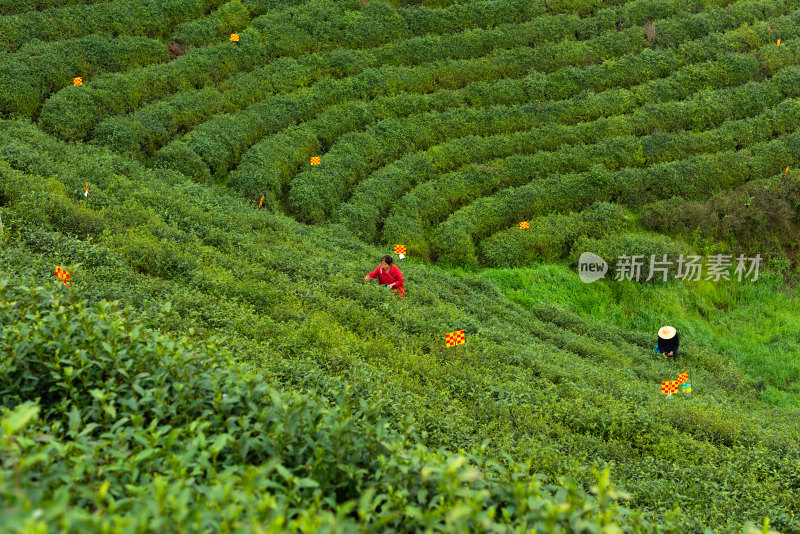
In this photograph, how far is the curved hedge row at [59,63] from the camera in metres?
16.5

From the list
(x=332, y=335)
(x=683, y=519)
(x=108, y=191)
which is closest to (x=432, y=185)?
(x=108, y=191)

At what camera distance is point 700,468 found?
323 inches

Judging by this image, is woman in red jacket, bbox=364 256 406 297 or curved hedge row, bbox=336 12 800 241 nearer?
woman in red jacket, bbox=364 256 406 297

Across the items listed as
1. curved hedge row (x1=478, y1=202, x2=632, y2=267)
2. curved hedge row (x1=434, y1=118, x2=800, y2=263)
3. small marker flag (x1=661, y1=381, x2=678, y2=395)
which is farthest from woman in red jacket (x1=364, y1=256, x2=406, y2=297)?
curved hedge row (x1=478, y1=202, x2=632, y2=267)

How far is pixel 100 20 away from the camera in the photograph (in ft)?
64.8

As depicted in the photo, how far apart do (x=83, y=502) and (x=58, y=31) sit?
20367 millimetres

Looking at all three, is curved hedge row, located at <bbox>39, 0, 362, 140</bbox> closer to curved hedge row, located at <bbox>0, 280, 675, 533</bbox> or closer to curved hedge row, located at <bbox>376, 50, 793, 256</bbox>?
curved hedge row, located at <bbox>376, 50, 793, 256</bbox>

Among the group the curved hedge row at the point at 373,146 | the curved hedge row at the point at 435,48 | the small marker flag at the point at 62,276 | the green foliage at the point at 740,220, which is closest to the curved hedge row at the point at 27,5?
the curved hedge row at the point at 435,48

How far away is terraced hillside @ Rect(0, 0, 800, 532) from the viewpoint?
159 inches

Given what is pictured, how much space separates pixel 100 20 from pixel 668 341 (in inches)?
810

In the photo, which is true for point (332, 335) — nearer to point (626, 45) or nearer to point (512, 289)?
point (512, 289)

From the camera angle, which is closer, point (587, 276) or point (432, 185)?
point (587, 276)

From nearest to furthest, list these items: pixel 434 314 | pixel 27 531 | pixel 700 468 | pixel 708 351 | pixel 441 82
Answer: pixel 27 531, pixel 700 468, pixel 434 314, pixel 708 351, pixel 441 82

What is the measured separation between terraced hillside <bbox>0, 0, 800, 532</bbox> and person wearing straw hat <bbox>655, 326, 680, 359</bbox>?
0.51 meters
